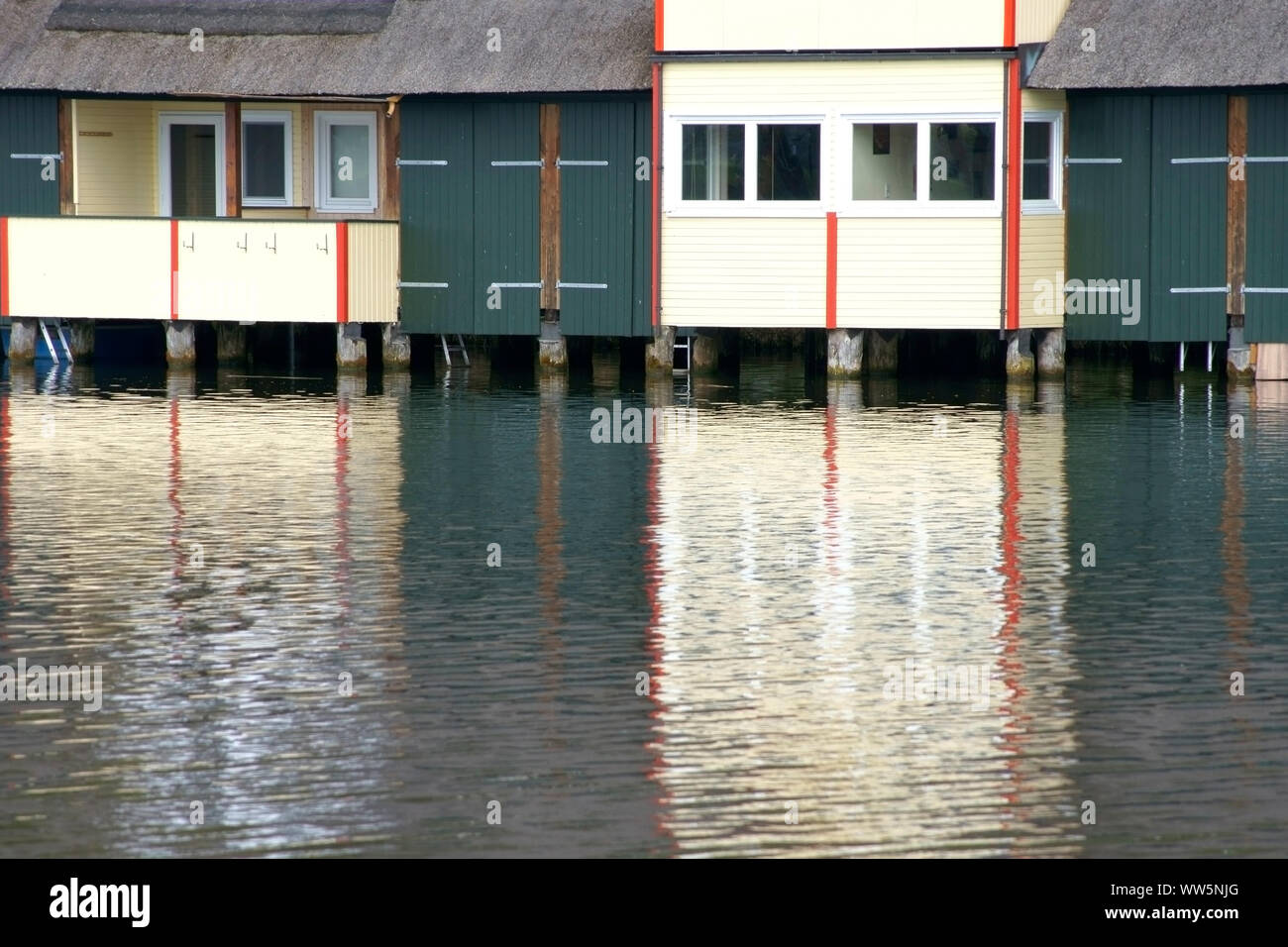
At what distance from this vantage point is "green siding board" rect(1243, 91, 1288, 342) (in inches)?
1163

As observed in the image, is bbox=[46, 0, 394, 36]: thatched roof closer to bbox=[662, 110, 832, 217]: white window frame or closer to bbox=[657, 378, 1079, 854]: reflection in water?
bbox=[662, 110, 832, 217]: white window frame

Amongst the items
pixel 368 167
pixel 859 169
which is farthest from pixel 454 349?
pixel 859 169

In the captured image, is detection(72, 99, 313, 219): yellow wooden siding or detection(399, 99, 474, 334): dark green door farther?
detection(72, 99, 313, 219): yellow wooden siding

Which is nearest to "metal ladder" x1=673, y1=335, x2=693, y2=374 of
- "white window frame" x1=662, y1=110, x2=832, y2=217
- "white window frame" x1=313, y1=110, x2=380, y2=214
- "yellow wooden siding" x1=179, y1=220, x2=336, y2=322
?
"white window frame" x1=662, y1=110, x2=832, y2=217

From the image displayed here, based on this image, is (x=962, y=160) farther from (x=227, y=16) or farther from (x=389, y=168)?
(x=227, y=16)

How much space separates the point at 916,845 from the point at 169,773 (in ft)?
10.4

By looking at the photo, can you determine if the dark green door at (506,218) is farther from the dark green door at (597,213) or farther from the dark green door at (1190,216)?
the dark green door at (1190,216)

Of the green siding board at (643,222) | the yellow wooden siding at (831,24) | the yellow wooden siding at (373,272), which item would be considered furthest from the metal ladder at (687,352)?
the yellow wooden siding at (831,24)

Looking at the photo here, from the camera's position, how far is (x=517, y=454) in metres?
22.1

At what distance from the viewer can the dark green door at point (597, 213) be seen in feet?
105

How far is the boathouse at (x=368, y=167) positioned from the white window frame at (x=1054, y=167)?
5093 millimetres

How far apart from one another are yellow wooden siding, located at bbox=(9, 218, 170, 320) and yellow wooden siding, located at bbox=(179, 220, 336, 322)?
483 millimetres

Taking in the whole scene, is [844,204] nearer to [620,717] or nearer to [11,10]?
[11,10]

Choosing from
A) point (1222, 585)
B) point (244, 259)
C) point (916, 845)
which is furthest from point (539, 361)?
point (916, 845)
